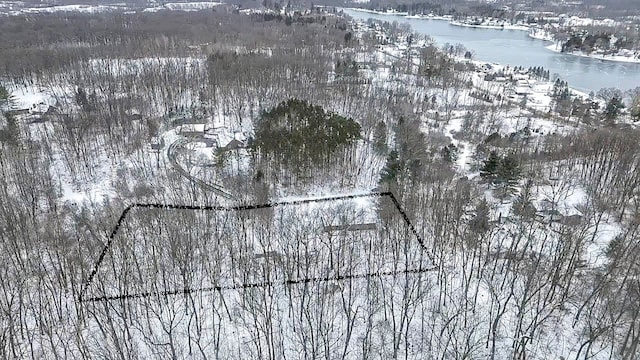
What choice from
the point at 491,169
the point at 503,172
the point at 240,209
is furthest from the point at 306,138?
the point at 503,172

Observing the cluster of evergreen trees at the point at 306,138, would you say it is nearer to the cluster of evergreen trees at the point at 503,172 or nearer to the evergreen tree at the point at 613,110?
the cluster of evergreen trees at the point at 503,172

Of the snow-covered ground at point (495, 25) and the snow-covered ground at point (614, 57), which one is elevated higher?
the snow-covered ground at point (495, 25)

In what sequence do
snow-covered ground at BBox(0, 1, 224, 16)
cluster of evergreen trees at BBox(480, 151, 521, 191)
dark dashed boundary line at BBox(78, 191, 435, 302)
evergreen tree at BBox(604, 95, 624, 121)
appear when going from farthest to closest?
snow-covered ground at BBox(0, 1, 224, 16), evergreen tree at BBox(604, 95, 624, 121), cluster of evergreen trees at BBox(480, 151, 521, 191), dark dashed boundary line at BBox(78, 191, 435, 302)

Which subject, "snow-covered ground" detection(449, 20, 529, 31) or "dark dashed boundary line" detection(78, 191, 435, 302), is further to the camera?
"snow-covered ground" detection(449, 20, 529, 31)

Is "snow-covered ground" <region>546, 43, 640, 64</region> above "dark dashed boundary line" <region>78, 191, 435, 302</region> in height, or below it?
above

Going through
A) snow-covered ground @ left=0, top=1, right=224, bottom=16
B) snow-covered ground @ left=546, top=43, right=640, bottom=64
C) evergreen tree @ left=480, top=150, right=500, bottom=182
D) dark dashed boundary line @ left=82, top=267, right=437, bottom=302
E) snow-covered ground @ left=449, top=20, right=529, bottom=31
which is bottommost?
dark dashed boundary line @ left=82, top=267, right=437, bottom=302

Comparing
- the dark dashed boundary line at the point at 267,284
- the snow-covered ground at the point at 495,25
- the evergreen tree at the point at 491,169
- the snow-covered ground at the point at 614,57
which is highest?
the snow-covered ground at the point at 495,25

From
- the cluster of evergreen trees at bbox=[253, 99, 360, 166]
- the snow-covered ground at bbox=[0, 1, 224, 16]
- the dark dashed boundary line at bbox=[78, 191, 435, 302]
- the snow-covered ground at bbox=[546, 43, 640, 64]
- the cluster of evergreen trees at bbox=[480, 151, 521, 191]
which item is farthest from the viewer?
the snow-covered ground at bbox=[0, 1, 224, 16]

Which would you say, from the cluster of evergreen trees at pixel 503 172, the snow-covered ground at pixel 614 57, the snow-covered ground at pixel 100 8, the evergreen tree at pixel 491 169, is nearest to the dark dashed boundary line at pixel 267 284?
the cluster of evergreen trees at pixel 503 172

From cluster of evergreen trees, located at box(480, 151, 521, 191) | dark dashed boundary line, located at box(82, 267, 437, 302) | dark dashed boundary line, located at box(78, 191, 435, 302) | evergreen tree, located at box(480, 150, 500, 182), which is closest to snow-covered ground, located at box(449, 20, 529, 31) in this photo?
evergreen tree, located at box(480, 150, 500, 182)

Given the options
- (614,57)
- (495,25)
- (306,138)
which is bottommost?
(306,138)

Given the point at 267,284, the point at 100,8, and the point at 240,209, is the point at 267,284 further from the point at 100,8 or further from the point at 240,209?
the point at 100,8

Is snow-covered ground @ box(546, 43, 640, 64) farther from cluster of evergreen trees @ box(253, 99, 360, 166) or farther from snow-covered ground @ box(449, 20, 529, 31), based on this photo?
cluster of evergreen trees @ box(253, 99, 360, 166)
